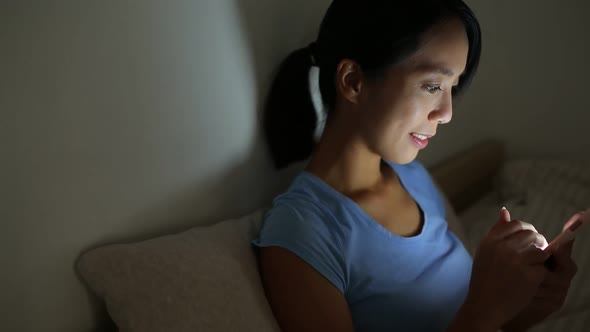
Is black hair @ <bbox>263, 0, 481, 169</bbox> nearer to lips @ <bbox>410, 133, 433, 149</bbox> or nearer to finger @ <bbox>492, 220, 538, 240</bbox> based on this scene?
lips @ <bbox>410, 133, 433, 149</bbox>

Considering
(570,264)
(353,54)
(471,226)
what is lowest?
(471,226)

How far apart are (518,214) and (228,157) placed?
77 centimetres

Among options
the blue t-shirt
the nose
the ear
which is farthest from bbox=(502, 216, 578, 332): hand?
the ear

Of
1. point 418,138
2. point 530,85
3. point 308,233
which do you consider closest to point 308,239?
point 308,233

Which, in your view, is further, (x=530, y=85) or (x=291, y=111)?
(x=530, y=85)

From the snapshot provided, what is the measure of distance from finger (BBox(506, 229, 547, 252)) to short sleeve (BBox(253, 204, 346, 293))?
0.25 meters

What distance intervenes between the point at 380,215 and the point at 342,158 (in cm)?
13

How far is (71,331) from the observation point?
0.83m

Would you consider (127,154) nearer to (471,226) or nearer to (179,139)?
(179,139)

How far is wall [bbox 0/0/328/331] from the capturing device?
0.72 m

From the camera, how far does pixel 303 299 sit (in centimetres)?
81

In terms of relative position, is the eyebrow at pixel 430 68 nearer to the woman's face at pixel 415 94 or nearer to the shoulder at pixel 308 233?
the woman's face at pixel 415 94

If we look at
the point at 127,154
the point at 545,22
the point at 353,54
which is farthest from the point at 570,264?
the point at 545,22

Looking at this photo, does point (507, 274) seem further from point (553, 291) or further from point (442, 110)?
point (442, 110)
